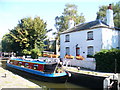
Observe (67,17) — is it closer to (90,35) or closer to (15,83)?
(90,35)

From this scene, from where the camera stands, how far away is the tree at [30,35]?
94.5ft

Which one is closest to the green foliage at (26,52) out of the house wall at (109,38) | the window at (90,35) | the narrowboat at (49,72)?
the narrowboat at (49,72)

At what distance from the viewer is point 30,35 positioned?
29891 millimetres

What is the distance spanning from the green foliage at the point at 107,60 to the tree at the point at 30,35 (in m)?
18.0

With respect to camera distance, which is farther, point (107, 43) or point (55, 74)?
point (107, 43)

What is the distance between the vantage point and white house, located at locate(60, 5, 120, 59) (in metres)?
18.5

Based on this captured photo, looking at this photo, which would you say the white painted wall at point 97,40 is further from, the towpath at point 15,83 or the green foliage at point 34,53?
the towpath at point 15,83

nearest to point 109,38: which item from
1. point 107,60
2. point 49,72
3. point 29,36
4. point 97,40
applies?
point 97,40

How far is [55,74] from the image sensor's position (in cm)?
1288

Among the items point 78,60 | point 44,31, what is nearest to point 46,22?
point 44,31

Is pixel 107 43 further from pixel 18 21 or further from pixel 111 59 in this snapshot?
pixel 18 21

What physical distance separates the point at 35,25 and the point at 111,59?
20494mm

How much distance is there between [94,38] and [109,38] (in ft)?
6.99

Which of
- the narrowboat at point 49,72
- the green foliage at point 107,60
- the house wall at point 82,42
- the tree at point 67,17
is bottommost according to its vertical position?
the narrowboat at point 49,72
